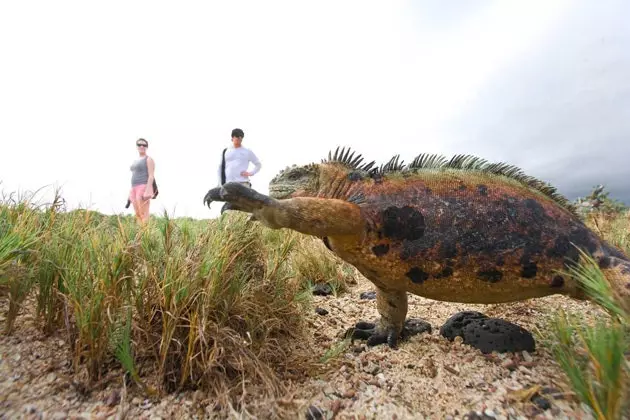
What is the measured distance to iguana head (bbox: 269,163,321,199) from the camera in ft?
8.67

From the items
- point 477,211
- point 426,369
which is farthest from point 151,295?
point 477,211

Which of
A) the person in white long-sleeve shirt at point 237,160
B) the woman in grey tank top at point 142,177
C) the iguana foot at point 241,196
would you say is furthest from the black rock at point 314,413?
the woman in grey tank top at point 142,177

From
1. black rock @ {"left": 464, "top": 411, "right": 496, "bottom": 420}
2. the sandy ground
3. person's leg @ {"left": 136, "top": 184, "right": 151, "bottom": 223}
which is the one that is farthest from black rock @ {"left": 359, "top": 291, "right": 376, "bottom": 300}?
person's leg @ {"left": 136, "top": 184, "right": 151, "bottom": 223}

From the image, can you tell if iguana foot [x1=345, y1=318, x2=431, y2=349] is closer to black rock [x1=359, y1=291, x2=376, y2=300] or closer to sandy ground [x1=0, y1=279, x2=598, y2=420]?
sandy ground [x1=0, y1=279, x2=598, y2=420]

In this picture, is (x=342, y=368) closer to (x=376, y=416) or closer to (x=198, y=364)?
(x=376, y=416)

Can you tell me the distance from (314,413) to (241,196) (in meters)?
1.33

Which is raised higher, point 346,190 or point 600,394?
point 346,190

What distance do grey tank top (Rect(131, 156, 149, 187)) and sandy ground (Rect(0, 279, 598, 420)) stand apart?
5.32 m

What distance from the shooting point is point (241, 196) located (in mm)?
2137

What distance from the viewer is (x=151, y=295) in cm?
208

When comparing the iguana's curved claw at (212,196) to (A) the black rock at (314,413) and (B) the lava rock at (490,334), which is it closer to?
(A) the black rock at (314,413)

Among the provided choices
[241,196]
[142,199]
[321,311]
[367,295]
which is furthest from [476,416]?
[142,199]

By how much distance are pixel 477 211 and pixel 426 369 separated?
119cm

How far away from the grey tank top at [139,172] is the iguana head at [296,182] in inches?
226
